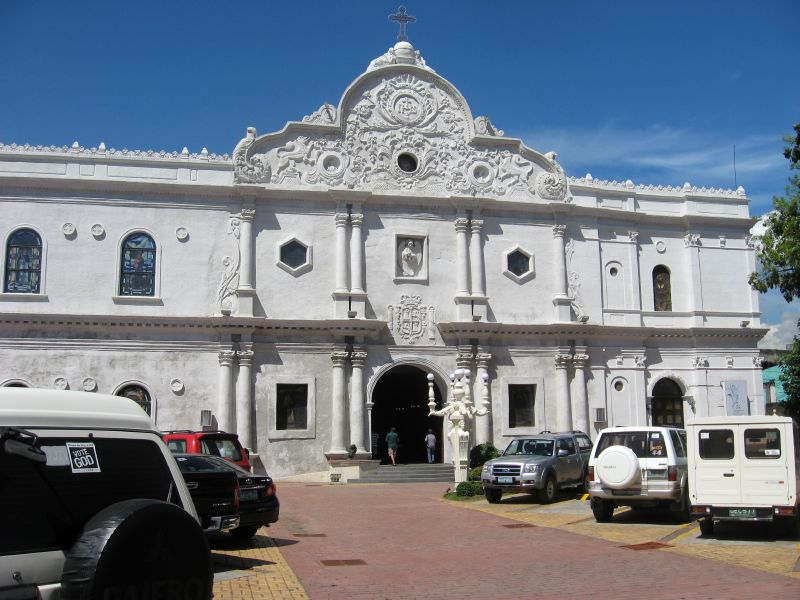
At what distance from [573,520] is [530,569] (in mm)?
6337

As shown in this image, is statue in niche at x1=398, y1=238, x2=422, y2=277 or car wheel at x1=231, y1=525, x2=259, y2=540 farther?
statue in niche at x1=398, y1=238, x2=422, y2=277

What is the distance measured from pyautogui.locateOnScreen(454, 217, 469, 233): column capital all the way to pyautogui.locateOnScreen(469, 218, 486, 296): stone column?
235mm

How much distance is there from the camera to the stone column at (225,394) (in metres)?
29.4

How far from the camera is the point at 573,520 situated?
18047mm

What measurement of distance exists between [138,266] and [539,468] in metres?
16.8

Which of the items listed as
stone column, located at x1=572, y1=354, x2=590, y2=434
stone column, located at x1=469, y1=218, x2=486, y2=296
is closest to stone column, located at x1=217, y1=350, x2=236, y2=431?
stone column, located at x1=469, y1=218, x2=486, y2=296

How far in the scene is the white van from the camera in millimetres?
14328

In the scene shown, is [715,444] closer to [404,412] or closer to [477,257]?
[477,257]

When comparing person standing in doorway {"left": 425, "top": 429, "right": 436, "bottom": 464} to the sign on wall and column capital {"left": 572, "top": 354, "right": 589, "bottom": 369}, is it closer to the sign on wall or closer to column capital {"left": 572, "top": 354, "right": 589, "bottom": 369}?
column capital {"left": 572, "top": 354, "right": 589, "bottom": 369}

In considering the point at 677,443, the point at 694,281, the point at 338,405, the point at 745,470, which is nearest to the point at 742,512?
the point at 745,470

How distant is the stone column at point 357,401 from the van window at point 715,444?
54.7ft

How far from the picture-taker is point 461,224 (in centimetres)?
3275

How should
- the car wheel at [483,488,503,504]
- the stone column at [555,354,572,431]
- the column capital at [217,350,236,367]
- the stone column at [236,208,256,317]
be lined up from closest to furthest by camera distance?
1. the car wheel at [483,488,503,504]
2. the column capital at [217,350,236,367]
3. the stone column at [236,208,256,317]
4. the stone column at [555,354,572,431]

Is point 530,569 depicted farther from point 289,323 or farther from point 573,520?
point 289,323
